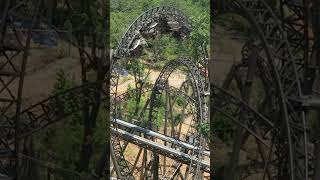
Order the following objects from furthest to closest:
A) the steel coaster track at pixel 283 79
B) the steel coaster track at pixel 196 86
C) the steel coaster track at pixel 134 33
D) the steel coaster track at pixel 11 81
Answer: the steel coaster track at pixel 134 33
the steel coaster track at pixel 196 86
the steel coaster track at pixel 11 81
the steel coaster track at pixel 283 79

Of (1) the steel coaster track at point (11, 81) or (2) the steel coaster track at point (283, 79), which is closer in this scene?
(2) the steel coaster track at point (283, 79)

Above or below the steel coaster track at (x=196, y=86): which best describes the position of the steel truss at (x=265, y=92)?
above

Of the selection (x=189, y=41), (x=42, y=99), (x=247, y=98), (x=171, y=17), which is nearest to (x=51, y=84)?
(x=42, y=99)

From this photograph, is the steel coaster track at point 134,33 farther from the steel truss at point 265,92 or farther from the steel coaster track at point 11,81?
the steel coaster track at point 11,81

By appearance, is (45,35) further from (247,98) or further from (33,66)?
(247,98)

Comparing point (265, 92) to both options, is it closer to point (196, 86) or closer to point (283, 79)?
point (283, 79)

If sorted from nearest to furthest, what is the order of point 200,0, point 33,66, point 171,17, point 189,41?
point 33,66 → point 171,17 → point 189,41 → point 200,0

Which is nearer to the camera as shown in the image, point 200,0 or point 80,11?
point 80,11

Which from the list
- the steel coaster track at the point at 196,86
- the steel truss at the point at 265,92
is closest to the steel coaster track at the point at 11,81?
the steel truss at the point at 265,92

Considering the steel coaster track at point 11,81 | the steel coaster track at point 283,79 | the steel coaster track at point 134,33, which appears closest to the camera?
the steel coaster track at point 283,79
